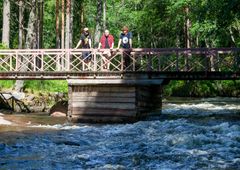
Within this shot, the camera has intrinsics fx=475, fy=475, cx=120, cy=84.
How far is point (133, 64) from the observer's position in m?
18.8

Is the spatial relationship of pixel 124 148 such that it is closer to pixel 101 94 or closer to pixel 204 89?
pixel 101 94

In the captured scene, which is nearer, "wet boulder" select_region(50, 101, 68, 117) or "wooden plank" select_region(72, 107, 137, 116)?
"wooden plank" select_region(72, 107, 137, 116)

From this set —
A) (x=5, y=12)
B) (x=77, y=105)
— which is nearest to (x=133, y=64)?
(x=77, y=105)

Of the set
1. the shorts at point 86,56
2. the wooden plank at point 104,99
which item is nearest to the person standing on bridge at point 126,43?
the shorts at point 86,56

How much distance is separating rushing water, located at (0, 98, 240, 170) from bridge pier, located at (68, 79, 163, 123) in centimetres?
245

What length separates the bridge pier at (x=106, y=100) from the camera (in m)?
17.9

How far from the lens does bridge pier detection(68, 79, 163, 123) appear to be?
17906 mm

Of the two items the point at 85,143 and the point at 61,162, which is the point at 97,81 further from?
the point at 61,162

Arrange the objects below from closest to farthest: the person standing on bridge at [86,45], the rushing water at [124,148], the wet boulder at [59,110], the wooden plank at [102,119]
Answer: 1. the rushing water at [124,148]
2. the wooden plank at [102,119]
3. the person standing on bridge at [86,45]
4. the wet boulder at [59,110]

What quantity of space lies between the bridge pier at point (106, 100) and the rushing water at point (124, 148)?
2.45 m

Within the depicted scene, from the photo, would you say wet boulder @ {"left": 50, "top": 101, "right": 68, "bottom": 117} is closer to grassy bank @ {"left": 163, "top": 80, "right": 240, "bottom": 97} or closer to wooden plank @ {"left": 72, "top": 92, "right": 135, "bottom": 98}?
wooden plank @ {"left": 72, "top": 92, "right": 135, "bottom": 98}

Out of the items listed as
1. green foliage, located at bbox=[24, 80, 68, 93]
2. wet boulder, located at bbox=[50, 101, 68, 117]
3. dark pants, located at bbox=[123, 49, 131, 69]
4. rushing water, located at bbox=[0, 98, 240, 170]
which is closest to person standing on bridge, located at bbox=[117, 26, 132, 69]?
dark pants, located at bbox=[123, 49, 131, 69]

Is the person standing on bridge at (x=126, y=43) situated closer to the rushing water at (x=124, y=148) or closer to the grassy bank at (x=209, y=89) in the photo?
the rushing water at (x=124, y=148)

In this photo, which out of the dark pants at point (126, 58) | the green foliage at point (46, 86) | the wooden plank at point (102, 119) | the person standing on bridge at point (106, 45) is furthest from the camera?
the green foliage at point (46, 86)
